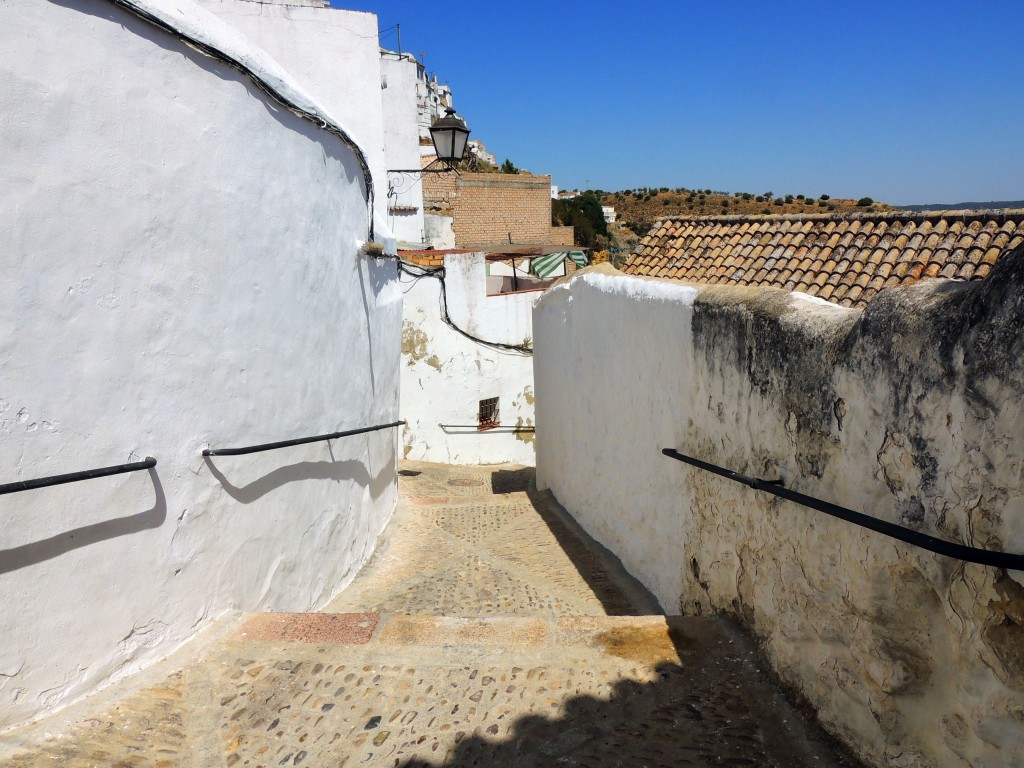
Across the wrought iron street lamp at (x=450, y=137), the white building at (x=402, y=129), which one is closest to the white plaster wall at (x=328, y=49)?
the white building at (x=402, y=129)

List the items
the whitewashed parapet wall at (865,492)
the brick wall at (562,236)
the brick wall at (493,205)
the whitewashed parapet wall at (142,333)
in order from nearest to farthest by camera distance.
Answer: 1. the whitewashed parapet wall at (865,492)
2. the whitewashed parapet wall at (142,333)
3. the brick wall at (493,205)
4. the brick wall at (562,236)

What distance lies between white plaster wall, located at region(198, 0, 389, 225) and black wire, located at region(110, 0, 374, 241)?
8.50 metres

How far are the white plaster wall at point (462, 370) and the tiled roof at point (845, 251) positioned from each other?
5704mm

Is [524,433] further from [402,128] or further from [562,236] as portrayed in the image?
[562,236]

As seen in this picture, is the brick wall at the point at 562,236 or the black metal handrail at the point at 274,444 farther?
the brick wall at the point at 562,236

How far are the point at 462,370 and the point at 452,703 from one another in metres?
11.0

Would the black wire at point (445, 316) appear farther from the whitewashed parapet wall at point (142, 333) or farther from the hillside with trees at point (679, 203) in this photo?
the hillside with trees at point (679, 203)

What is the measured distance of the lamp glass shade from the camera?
8914 mm

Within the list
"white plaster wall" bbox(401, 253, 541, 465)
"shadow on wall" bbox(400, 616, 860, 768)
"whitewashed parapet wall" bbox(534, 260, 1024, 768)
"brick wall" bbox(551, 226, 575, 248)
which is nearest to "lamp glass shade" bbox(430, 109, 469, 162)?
"white plaster wall" bbox(401, 253, 541, 465)

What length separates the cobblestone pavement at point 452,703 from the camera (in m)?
2.90

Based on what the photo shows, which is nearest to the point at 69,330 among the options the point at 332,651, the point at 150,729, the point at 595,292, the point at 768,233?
the point at 150,729

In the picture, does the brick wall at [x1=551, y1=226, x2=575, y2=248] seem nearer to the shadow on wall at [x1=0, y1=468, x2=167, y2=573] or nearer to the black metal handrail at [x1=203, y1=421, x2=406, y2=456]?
the black metal handrail at [x1=203, y1=421, x2=406, y2=456]

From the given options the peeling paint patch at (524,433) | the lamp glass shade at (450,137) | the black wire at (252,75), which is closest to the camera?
the black wire at (252,75)

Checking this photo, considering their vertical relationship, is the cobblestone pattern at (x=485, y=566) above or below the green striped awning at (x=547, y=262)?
below
